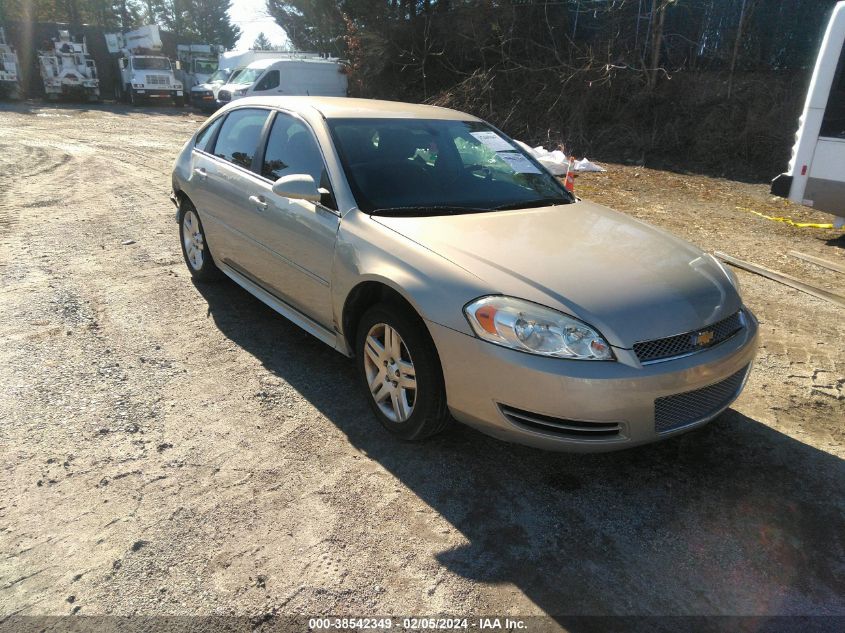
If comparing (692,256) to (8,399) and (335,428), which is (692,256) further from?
(8,399)

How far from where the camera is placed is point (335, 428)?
332cm

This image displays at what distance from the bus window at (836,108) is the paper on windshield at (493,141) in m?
4.96

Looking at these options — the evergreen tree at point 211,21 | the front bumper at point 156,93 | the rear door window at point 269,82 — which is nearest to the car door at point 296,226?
the rear door window at point 269,82

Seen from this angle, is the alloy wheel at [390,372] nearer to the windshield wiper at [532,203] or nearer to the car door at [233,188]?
the windshield wiper at [532,203]

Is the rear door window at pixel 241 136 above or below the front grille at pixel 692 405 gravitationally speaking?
above

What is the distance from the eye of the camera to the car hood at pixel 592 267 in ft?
8.57

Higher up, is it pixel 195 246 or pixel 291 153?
pixel 291 153

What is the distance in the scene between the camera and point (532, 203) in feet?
12.4

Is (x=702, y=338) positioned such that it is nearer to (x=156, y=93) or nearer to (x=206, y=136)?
(x=206, y=136)

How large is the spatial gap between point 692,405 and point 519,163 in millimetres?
2154

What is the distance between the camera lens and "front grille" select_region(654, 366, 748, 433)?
2641mm

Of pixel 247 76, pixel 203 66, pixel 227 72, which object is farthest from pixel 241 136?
pixel 203 66

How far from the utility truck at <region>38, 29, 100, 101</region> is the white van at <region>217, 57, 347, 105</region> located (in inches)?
343

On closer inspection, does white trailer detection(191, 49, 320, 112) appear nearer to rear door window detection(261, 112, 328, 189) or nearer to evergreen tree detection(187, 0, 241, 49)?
rear door window detection(261, 112, 328, 189)
